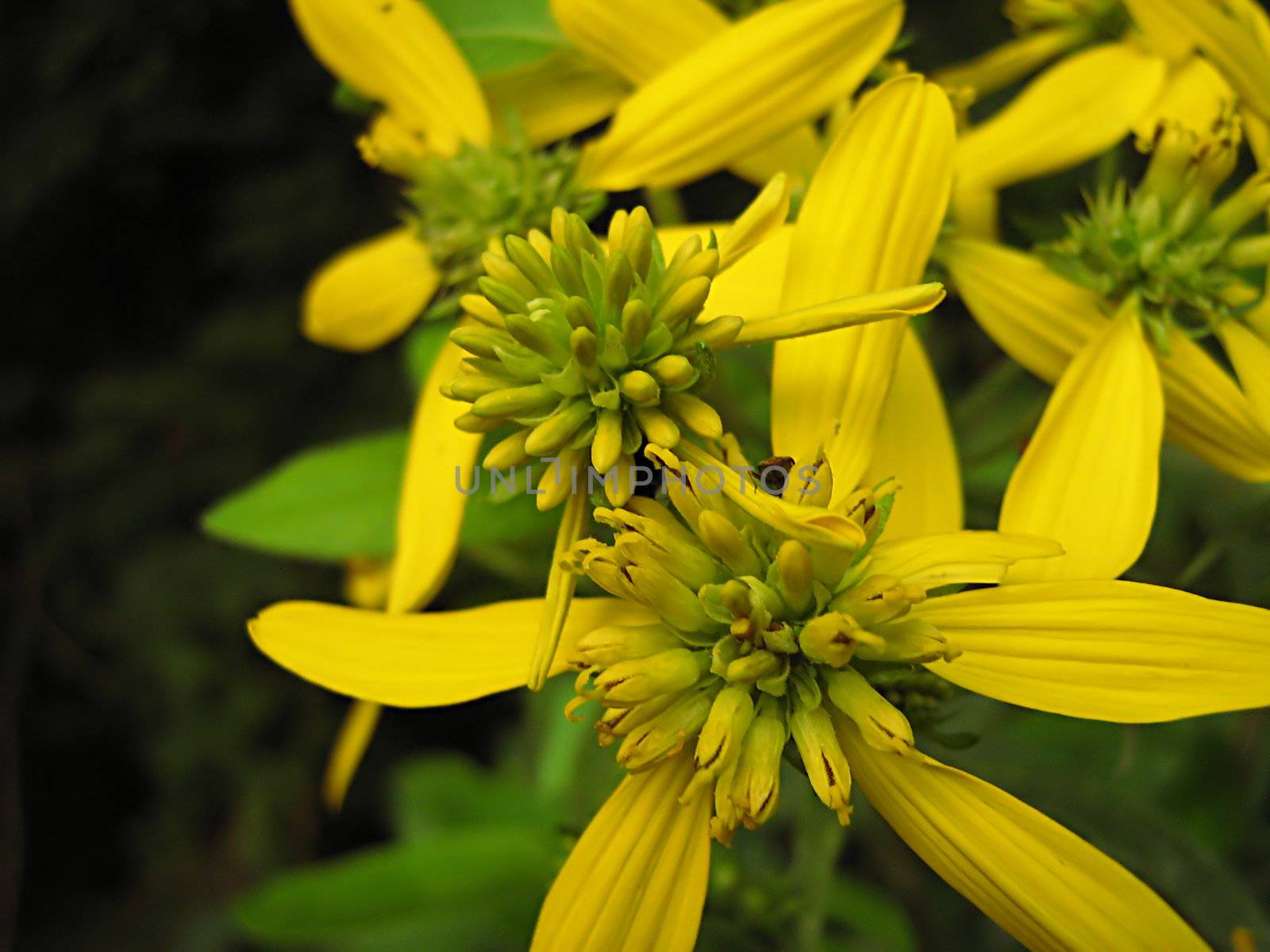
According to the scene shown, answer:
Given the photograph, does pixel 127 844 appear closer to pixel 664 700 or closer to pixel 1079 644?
pixel 664 700

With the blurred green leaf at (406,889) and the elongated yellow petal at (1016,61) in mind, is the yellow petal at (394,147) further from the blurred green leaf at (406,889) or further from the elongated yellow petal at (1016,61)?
the blurred green leaf at (406,889)

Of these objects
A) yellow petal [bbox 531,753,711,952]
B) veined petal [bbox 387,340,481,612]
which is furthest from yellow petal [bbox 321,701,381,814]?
yellow petal [bbox 531,753,711,952]

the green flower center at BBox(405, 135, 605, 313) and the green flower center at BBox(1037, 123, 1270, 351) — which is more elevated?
the green flower center at BBox(405, 135, 605, 313)

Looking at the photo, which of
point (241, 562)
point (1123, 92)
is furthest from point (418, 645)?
point (241, 562)

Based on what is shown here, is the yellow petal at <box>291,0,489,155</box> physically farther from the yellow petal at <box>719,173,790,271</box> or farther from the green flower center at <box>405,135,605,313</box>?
the yellow petal at <box>719,173,790,271</box>

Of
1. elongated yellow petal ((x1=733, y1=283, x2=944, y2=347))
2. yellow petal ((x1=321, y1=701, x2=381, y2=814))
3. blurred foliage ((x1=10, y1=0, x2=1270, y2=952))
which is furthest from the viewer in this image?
blurred foliage ((x1=10, y1=0, x2=1270, y2=952))

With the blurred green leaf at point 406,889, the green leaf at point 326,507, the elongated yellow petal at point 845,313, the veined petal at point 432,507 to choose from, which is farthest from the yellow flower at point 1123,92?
the blurred green leaf at point 406,889

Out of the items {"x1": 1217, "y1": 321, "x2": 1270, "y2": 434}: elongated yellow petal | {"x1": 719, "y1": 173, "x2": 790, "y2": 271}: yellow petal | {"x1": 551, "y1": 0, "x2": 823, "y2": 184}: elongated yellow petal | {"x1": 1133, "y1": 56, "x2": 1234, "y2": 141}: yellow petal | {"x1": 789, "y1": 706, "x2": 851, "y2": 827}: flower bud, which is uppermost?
{"x1": 551, "y1": 0, "x2": 823, "y2": 184}: elongated yellow petal
